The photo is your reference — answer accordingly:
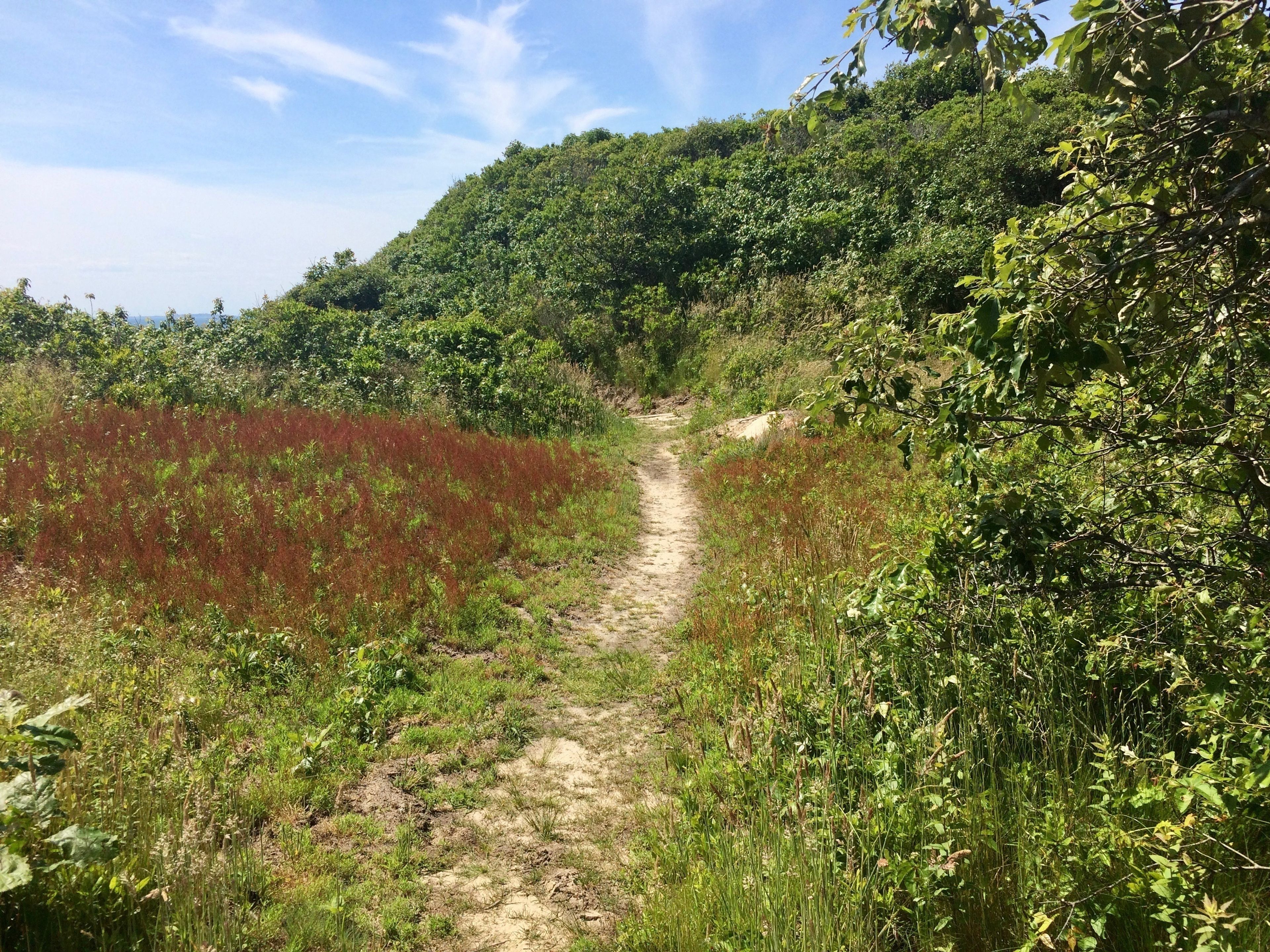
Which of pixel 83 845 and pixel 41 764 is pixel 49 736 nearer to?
pixel 41 764

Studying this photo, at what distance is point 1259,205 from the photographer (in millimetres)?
2141

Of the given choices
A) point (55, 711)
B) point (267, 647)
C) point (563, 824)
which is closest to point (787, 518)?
point (563, 824)

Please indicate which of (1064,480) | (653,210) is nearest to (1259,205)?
(1064,480)

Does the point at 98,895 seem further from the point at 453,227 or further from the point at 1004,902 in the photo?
the point at 453,227

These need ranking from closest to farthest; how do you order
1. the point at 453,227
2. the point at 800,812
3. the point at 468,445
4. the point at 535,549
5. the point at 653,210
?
1. the point at 800,812
2. the point at 535,549
3. the point at 468,445
4. the point at 653,210
5. the point at 453,227

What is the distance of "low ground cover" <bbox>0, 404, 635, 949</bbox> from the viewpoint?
2873mm

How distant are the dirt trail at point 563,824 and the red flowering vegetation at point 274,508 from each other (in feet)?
6.76

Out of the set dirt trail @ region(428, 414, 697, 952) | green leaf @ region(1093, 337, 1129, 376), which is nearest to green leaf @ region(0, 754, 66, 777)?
dirt trail @ region(428, 414, 697, 952)

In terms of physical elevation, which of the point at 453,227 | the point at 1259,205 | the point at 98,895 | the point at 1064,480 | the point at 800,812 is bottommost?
the point at 98,895

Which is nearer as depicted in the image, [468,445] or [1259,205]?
[1259,205]

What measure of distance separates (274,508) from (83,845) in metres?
6.57

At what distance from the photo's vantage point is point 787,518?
838cm

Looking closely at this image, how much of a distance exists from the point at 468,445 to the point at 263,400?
20.8 feet

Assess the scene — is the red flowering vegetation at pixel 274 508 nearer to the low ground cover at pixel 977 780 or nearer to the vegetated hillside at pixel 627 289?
the vegetated hillside at pixel 627 289
